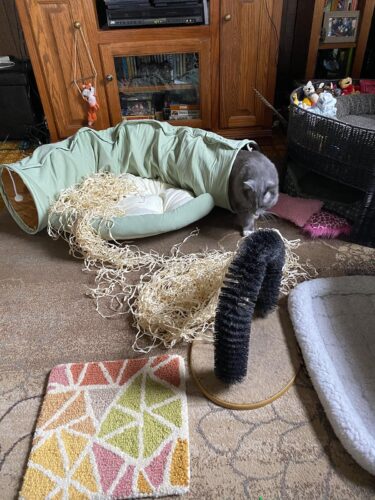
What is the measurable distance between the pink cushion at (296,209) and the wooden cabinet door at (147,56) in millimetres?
869

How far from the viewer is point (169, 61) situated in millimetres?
2248

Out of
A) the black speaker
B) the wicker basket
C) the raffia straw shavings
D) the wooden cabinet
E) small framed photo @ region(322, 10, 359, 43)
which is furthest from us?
the black speaker

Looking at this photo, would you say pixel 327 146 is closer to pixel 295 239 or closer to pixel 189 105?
pixel 295 239

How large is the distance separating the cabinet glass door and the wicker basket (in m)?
0.78

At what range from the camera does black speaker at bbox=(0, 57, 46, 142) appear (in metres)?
2.36

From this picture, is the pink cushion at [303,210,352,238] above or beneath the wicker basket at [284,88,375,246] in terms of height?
beneath

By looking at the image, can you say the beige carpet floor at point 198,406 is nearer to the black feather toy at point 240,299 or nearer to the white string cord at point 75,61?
the black feather toy at point 240,299

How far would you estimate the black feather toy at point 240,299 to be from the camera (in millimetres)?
978

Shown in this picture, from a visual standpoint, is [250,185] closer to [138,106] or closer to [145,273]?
[145,273]

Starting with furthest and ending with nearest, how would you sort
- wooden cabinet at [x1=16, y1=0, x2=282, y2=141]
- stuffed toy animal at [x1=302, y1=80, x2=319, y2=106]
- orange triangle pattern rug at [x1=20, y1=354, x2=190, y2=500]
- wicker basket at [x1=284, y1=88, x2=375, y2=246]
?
wooden cabinet at [x1=16, y1=0, x2=282, y2=141]
stuffed toy animal at [x1=302, y1=80, x2=319, y2=106]
wicker basket at [x1=284, y1=88, x2=375, y2=246]
orange triangle pattern rug at [x1=20, y1=354, x2=190, y2=500]

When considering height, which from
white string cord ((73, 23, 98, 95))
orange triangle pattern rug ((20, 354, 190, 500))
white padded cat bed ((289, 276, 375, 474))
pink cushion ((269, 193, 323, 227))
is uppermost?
white string cord ((73, 23, 98, 95))

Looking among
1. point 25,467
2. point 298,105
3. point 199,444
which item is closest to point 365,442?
point 199,444

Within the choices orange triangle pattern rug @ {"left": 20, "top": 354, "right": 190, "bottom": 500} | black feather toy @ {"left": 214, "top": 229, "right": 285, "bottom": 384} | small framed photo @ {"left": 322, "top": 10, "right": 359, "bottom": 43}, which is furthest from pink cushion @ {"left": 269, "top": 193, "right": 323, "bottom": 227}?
small framed photo @ {"left": 322, "top": 10, "right": 359, "bottom": 43}

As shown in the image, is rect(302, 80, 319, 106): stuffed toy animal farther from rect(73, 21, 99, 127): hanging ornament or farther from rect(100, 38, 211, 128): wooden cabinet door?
rect(73, 21, 99, 127): hanging ornament
